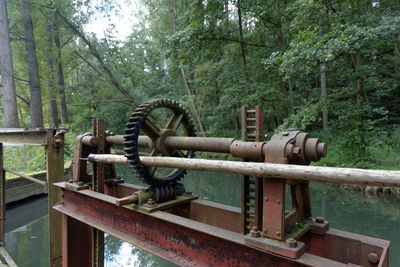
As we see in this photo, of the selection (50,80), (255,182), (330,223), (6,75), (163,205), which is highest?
(50,80)

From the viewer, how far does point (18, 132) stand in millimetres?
4723

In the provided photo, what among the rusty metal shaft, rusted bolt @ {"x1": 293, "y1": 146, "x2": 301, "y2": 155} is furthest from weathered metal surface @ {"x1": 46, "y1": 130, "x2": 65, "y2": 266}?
rusted bolt @ {"x1": 293, "y1": 146, "x2": 301, "y2": 155}

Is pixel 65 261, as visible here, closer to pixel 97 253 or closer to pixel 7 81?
pixel 97 253

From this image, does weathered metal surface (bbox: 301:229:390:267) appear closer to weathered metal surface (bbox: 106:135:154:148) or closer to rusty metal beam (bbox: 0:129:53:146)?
weathered metal surface (bbox: 106:135:154:148)

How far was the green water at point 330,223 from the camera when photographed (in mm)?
Result: 6176

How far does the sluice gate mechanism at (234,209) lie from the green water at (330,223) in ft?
13.0

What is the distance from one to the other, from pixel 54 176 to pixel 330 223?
664 cm

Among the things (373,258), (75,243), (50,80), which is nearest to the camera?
(373,258)

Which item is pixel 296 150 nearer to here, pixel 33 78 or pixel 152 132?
pixel 152 132

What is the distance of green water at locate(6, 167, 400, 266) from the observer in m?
6.18

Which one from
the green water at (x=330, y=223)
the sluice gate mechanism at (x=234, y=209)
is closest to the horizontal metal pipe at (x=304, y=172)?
the sluice gate mechanism at (x=234, y=209)

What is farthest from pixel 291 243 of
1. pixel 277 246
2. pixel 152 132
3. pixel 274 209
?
pixel 152 132

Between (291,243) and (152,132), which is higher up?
(152,132)

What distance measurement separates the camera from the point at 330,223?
6.84m
